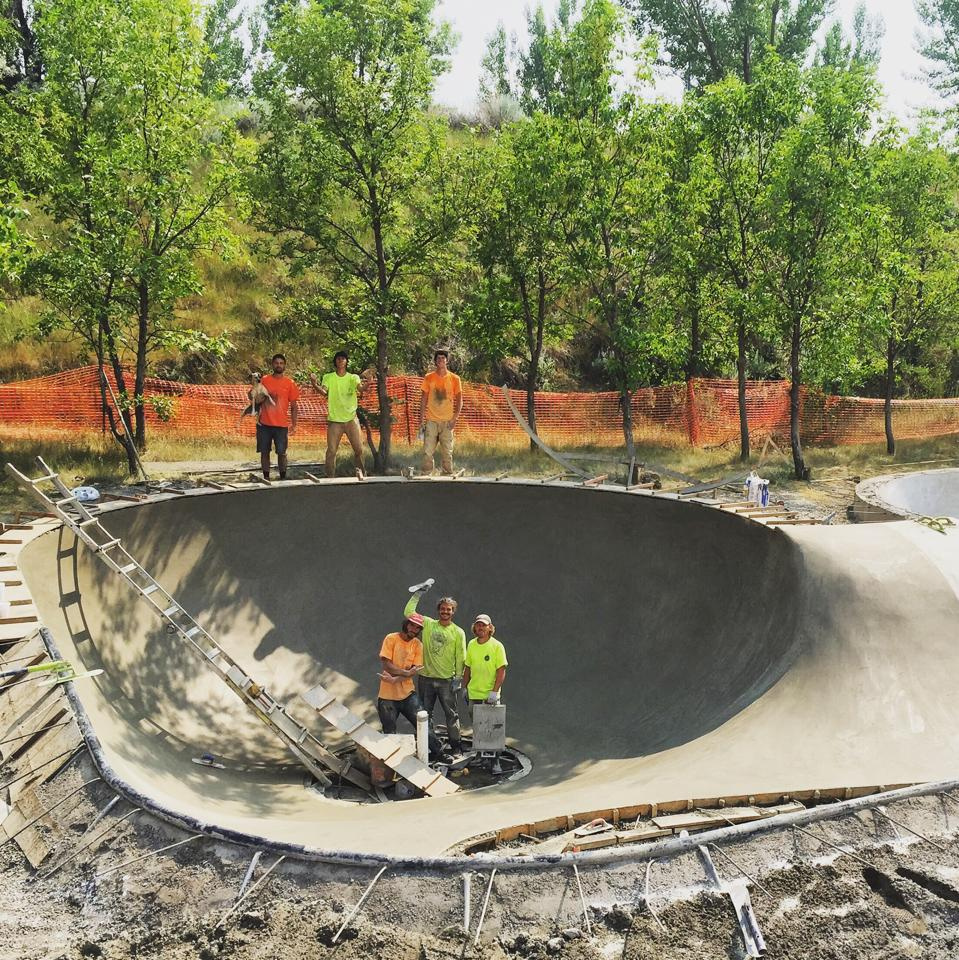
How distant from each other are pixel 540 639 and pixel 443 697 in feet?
7.26

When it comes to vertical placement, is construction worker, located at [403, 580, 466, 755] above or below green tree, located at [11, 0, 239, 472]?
below

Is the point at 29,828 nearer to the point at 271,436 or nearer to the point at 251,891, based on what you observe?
the point at 251,891

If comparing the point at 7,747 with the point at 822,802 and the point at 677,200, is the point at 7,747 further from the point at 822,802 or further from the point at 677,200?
the point at 677,200

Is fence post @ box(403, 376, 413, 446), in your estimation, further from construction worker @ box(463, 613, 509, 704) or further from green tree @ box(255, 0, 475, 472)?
construction worker @ box(463, 613, 509, 704)

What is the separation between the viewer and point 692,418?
86.6ft

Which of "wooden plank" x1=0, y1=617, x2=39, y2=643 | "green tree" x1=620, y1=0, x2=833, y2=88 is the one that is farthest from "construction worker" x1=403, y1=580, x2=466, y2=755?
"green tree" x1=620, y1=0, x2=833, y2=88

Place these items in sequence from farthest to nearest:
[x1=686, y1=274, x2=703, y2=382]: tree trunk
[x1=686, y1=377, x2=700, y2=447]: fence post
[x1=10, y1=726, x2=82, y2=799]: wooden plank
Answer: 1. [x1=686, y1=274, x2=703, y2=382]: tree trunk
2. [x1=686, y1=377, x2=700, y2=447]: fence post
3. [x1=10, y1=726, x2=82, y2=799]: wooden plank

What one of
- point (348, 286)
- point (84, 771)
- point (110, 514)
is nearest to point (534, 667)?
point (110, 514)

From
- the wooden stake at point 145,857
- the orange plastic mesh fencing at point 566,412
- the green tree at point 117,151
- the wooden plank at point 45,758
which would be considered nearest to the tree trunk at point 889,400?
the orange plastic mesh fencing at point 566,412

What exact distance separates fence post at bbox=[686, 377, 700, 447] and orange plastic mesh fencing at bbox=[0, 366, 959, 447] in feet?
0.10

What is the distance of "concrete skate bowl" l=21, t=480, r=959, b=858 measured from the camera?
648 centimetres

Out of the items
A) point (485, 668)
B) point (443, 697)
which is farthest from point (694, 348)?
point (485, 668)

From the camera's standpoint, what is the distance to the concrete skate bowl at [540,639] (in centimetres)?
648

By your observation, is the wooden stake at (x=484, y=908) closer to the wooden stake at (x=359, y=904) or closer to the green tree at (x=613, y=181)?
the wooden stake at (x=359, y=904)
